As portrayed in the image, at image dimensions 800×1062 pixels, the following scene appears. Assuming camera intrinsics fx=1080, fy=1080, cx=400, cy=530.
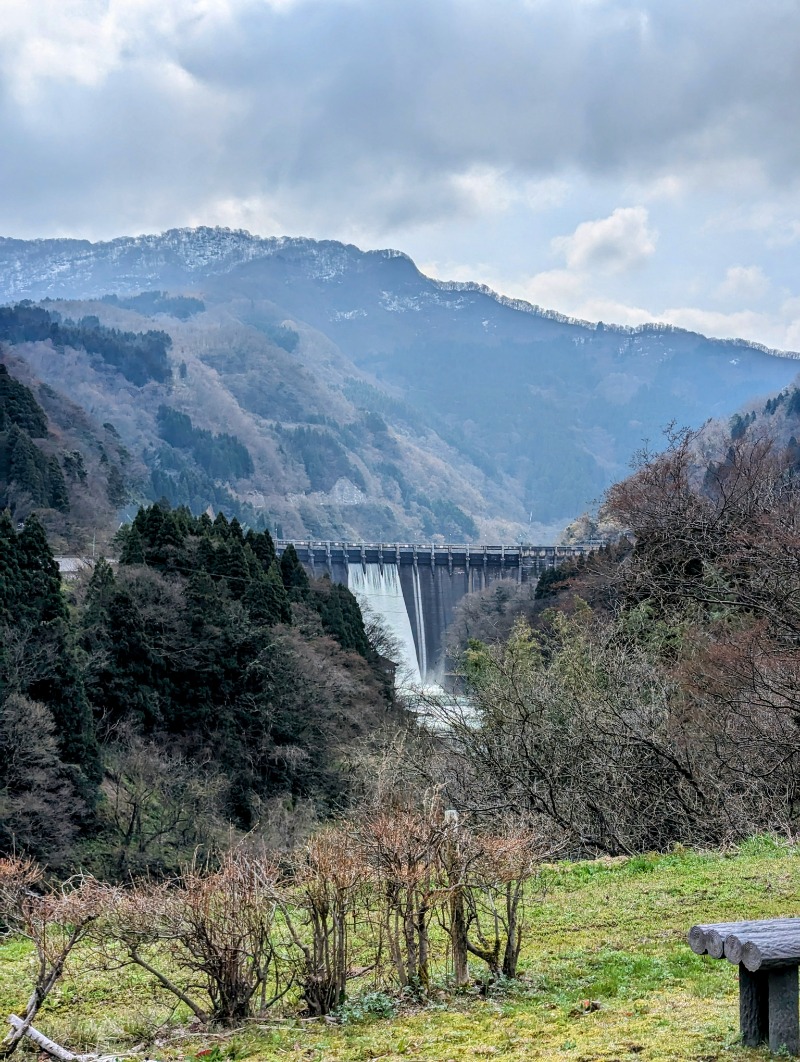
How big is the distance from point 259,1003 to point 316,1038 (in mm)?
775

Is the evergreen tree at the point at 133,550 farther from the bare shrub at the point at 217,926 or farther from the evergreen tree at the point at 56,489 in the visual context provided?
the bare shrub at the point at 217,926

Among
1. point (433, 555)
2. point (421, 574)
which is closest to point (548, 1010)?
point (421, 574)

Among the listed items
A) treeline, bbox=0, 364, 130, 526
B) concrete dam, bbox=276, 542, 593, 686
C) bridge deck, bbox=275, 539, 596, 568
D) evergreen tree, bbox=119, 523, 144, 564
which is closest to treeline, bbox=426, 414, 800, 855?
evergreen tree, bbox=119, 523, 144, 564

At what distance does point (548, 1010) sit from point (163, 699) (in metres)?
24.5

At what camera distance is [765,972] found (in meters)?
5.07

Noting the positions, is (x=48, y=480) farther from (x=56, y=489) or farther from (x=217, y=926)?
(x=217, y=926)

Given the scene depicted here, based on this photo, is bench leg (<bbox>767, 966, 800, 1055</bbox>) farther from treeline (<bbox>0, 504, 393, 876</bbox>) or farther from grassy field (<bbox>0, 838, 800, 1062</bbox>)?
treeline (<bbox>0, 504, 393, 876</bbox>)

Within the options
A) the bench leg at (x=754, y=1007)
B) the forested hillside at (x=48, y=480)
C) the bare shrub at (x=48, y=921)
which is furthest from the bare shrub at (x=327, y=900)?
the forested hillside at (x=48, y=480)

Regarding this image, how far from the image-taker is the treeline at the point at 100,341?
438 ft

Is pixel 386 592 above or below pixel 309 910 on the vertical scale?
above

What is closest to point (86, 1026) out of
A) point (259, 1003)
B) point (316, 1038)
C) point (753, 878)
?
point (259, 1003)

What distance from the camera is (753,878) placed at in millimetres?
9852

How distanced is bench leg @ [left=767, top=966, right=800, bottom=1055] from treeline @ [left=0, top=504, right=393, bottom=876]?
55.4ft

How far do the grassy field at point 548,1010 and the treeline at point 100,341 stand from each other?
128m
